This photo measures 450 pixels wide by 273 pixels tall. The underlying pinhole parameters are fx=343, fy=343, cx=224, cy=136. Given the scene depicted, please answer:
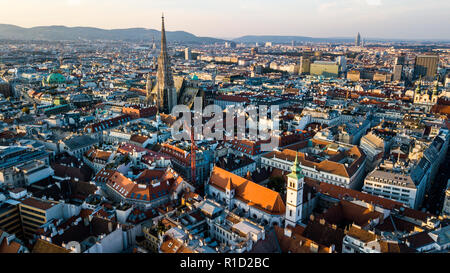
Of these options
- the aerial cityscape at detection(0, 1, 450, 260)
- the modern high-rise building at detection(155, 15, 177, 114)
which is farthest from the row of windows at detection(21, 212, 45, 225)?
the modern high-rise building at detection(155, 15, 177, 114)

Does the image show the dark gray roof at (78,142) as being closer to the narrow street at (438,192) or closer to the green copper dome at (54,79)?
the narrow street at (438,192)

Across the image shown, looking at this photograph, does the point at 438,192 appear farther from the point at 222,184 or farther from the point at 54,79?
the point at 54,79

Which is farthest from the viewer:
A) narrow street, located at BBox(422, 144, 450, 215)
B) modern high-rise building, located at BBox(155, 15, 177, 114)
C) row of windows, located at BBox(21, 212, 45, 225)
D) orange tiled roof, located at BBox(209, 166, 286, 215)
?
modern high-rise building, located at BBox(155, 15, 177, 114)

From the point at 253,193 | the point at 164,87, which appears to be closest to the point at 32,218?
the point at 253,193

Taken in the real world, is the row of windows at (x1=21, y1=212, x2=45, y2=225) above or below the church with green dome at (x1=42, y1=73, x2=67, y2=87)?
below

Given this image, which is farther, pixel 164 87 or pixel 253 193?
pixel 164 87

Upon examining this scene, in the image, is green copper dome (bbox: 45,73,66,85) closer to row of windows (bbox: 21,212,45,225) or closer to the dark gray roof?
the dark gray roof

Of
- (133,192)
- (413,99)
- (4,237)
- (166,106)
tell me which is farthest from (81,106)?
(413,99)

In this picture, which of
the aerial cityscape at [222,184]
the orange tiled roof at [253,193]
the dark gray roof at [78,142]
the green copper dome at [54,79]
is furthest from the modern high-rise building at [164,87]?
the green copper dome at [54,79]

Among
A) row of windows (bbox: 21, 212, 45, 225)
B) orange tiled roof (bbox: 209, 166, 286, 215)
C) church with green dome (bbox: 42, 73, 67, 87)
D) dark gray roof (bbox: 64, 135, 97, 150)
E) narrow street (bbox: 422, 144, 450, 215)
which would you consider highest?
church with green dome (bbox: 42, 73, 67, 87)

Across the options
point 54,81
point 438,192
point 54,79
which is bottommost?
point 438,192

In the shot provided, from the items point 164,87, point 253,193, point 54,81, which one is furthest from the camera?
point 54,81
